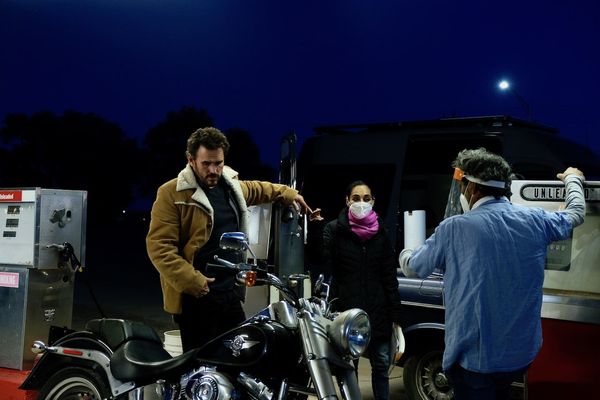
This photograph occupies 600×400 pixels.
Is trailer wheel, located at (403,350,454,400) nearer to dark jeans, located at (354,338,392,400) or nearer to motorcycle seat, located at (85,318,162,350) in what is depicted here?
dark jeans, located at (354,338,392,400)

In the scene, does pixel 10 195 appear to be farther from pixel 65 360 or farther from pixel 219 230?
pixel 219 230

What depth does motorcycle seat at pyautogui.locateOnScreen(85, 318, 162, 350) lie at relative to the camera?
409 centimetres

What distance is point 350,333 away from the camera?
3.11 m

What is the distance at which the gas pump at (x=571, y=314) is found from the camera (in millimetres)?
3533

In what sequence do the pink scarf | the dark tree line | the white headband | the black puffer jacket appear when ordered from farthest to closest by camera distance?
the dark tree line, the pink scarf, the black puffer jacket, the white headband

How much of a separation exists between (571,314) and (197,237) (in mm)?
2154

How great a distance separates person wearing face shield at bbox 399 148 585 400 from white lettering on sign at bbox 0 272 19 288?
4.05 m

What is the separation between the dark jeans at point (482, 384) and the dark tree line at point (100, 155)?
137 feet

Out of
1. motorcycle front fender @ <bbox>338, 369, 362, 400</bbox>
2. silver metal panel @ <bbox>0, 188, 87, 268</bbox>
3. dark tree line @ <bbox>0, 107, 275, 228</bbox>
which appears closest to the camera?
motorcycle front fender @ <bbox>338, 369, 362, 400</bbox>

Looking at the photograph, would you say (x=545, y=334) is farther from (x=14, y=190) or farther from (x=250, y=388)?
(x=14, y=190)

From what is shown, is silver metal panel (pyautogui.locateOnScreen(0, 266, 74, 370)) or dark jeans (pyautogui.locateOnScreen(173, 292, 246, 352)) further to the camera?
silver metal panel (pyautogui.locateOnScreen(0, 266, 74, 370))

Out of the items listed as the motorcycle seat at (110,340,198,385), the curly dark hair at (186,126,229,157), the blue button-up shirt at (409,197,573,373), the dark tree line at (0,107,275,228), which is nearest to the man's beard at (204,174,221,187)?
the curly dark hair at (186,126,229,157)

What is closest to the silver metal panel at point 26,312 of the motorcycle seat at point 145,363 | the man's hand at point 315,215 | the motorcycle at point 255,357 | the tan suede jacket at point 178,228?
the motorcycle at point 255,357

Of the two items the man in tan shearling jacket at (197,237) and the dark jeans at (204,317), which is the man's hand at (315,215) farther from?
the dark jeans at (204,317)
